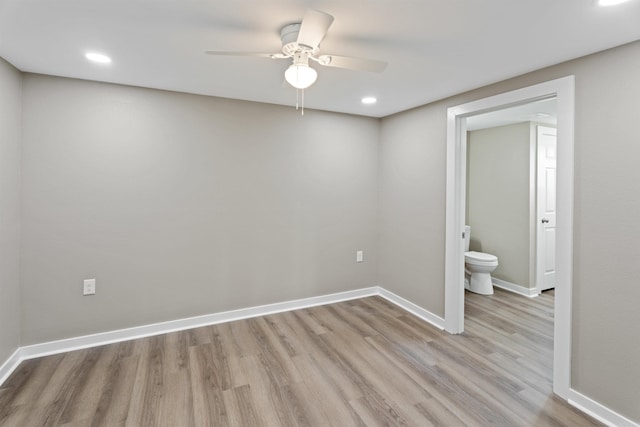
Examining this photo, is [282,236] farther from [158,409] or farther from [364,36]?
[364,36]

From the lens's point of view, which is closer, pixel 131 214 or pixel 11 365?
pixel 11 365

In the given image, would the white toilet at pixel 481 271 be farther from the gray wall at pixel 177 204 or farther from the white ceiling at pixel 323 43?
the white ceiling at pixel 323 43

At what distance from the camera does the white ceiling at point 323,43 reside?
5.01 ft

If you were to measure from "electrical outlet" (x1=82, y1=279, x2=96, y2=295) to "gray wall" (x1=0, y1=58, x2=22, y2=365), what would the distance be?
420 mm

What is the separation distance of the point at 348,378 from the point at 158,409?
1260 millimetres

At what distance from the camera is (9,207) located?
2291mm

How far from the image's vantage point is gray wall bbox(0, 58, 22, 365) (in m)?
2.19

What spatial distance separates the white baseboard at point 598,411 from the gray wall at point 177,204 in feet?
7.49

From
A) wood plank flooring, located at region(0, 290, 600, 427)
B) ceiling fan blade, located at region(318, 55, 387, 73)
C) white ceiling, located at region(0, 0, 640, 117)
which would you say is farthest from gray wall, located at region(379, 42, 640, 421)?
ceiling fan blade, located at region(318, 55, 387, 73)

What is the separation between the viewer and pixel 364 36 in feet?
5.98

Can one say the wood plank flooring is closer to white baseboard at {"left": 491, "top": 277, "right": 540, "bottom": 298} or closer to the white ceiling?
white baseboard at {"left": 491, "top": 277, "right": 540, "bottom": 298}

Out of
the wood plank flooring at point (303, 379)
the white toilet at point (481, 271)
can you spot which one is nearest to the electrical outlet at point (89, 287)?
the wood plank flooring at point (303, 379)

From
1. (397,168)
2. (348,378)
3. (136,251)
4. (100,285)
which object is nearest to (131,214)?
(136,251)

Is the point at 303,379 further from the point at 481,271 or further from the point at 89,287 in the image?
the point at 481,271
